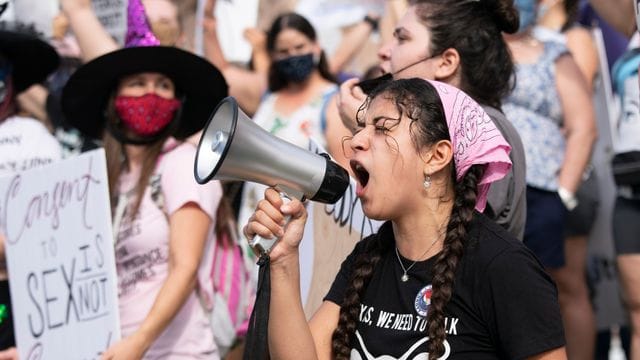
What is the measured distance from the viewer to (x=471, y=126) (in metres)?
3.12

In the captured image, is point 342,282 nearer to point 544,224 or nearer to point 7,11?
point 544,224

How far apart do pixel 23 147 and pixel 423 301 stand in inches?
107

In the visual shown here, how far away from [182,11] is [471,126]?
3862 mm

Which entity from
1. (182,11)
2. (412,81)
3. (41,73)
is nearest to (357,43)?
(182,11)

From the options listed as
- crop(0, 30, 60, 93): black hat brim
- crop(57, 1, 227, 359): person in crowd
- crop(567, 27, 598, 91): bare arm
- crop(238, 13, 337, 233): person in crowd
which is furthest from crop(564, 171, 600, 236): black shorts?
crop(0, 30, 60, 93): black hat brim

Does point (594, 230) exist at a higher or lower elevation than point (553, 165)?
lower

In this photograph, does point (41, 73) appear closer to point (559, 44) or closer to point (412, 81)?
point (559, 44)

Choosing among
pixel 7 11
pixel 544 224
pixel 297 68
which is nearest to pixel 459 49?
pixel 544 224

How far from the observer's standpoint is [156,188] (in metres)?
4.54

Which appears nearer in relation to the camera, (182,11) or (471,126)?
(471,126)

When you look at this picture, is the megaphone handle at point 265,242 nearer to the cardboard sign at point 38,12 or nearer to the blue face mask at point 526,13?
the blue face mask at point 526,13

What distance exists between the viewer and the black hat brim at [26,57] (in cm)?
556

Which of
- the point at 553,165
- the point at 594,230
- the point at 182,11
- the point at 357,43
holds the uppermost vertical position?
the point at 182,11

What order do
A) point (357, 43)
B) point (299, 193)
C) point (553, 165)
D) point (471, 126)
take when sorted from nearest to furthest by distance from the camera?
1. point (299, 193)
2. point (471, 126)
3. point (553, 165)
4. point (357, 43)
